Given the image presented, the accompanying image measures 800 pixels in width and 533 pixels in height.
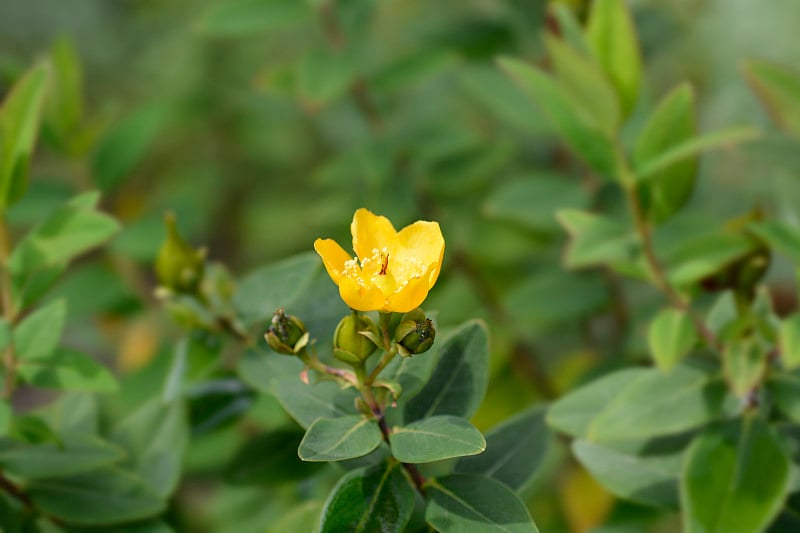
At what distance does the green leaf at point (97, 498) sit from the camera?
0.81 metres

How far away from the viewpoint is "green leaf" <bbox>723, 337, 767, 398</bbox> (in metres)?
0.80

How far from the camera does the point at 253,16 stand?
4.37ft

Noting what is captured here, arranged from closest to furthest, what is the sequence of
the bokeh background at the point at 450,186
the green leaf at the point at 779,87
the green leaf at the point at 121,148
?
the green leaf at the point at 779,87 → the bokeh background at the point at 450,186 → the green leaf at the point at 121,148

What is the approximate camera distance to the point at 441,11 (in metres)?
2.09

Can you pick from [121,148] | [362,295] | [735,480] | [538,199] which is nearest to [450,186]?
[538,199]

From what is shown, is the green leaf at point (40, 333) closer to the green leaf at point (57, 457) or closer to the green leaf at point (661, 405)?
the green leaf at point (57, 457)

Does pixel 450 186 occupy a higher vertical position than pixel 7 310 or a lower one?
lower

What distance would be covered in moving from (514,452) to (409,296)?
0.27 metres

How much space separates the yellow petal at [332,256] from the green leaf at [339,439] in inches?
4.2

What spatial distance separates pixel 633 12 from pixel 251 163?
Result: 1125 millimetres

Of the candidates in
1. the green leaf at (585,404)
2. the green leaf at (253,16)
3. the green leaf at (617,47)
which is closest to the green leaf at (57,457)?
the green leaf at (585,404)

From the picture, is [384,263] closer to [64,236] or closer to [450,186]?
[64,236]

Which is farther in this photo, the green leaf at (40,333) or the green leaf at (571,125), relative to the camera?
the green leaf at (571,125)

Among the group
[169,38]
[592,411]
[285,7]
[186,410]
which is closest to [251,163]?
[169,38]
